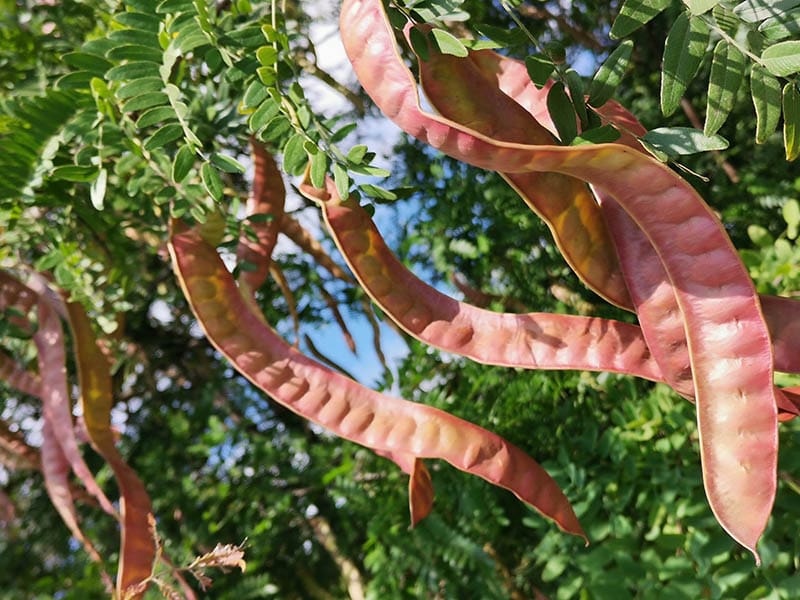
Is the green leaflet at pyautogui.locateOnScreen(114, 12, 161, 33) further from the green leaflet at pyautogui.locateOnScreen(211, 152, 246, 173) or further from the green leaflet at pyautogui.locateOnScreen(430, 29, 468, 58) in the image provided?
the green leaflet at pyautogui.locateOnScreen(430, 29, 468, 58)

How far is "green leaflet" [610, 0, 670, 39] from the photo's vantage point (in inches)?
20.5

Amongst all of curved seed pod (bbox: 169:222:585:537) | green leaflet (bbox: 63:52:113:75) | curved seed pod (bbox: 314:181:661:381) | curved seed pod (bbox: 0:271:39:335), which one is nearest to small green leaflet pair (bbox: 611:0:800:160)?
curved seed pod (bbox: 314:181:661:381)

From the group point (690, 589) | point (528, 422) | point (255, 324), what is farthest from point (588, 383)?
point (255, 324)

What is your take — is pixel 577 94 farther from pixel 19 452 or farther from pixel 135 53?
pixel 19 452

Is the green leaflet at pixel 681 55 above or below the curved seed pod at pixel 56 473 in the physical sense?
above

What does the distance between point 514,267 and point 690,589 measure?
2.02 feet

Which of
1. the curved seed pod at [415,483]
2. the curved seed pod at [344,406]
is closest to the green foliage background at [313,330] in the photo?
the curved seed pod at [344,406]

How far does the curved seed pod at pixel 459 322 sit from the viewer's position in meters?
0.61

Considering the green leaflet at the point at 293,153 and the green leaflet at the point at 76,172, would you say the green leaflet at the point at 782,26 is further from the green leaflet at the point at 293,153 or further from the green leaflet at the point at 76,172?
the green leaflet at the point at 76,172

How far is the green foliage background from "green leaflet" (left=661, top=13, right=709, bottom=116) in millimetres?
15

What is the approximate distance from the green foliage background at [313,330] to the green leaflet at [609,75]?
5 centimetres

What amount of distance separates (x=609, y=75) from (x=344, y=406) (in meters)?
0.34

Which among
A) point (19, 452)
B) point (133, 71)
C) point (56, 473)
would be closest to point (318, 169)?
point (133, 71)

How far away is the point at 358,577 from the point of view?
61.4 inches
